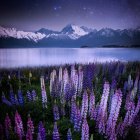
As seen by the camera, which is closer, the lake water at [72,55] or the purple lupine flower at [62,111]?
the purple lupine flower at [62,111]

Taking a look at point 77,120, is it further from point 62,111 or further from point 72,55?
point 72,55

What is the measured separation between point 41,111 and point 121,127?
143 cm

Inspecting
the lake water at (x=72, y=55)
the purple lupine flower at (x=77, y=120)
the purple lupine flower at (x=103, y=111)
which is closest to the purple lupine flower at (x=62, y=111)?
the purple lupine flower at (x=77, y=120)

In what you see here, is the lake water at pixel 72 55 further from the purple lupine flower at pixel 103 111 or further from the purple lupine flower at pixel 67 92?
the purple lupine flower at pixel 103 111

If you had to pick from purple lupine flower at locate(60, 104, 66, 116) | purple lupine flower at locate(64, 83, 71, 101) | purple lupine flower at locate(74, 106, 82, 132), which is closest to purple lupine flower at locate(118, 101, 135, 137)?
purple lupine flower at locate(74, 106, 82, 132)

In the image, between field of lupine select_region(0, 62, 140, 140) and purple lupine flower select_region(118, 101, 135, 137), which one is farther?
purple lupine flower select_region(118, 101, 135, 137)

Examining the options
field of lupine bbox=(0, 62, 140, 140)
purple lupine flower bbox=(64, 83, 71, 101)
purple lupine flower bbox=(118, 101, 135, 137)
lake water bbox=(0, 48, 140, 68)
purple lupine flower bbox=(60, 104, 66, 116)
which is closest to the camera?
field of lupine bbox=(0, 62, 140, 140)

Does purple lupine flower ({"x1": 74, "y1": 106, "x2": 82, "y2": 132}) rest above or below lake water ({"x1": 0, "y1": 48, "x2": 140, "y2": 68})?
below

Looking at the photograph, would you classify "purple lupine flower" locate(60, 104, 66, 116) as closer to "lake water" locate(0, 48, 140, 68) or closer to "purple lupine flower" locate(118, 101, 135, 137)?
"purple lupine flower" locate(118, 101, 135, 137)

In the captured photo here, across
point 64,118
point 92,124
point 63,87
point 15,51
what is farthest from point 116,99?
point 15,51

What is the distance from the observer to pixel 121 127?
107 inches

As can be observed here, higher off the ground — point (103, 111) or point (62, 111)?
point (103, 111)

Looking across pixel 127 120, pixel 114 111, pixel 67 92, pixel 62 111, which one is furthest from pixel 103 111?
pixel 67 92

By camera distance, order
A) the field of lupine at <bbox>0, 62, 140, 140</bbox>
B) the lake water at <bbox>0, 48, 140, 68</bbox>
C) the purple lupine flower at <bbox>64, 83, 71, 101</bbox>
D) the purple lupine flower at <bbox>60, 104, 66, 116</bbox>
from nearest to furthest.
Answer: the field of lupine at <bbox>0, 62, 140, 140</bbox> < the purple lupine flower at <bbox>60, 104, 66, 116</bbox> < the purple lupine flower at <bbox>64, 83, 71, 101</bbox> < the lake water at <bbox>0, 48, 140, 68</bbox>
